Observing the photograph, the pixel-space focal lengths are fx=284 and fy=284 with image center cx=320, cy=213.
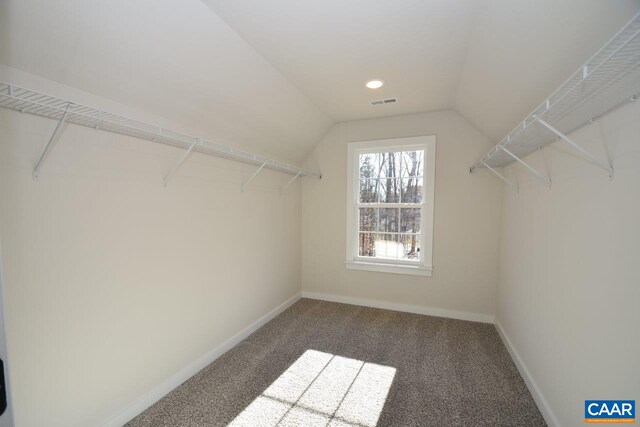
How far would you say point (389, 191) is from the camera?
3.66 meters

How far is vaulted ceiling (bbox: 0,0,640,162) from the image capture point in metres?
1.23

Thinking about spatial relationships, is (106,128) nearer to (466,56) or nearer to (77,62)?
(77,62)

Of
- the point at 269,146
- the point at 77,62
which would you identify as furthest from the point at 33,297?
the point at 269,146

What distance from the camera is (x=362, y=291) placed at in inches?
147

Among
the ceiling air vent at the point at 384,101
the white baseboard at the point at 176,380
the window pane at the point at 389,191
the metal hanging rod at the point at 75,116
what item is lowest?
the white baseboard at the point at 176,380

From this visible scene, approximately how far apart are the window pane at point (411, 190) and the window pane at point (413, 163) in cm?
8

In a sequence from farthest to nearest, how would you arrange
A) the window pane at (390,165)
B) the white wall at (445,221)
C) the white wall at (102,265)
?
1. the window pane at (390,165)
2. the white wall at (445,221)
3. the white wall at (102,265)

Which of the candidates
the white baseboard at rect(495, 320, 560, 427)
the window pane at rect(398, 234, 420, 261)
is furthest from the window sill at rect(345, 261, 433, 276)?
the white baseboard at rect(495, 320, 560, 427)

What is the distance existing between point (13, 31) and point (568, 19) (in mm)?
2307

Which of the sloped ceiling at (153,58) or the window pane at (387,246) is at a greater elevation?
the sloped ceiling at (153,58)

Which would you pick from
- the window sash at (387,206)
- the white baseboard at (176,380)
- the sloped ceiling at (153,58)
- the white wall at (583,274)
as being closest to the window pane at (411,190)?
the window sash at (387,206)

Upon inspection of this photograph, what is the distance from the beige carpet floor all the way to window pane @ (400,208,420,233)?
113cm

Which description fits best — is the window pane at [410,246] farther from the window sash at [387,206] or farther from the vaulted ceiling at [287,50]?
the vaulted ceiling at [287,50]

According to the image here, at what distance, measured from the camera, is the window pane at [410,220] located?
3537mm
